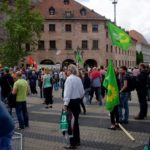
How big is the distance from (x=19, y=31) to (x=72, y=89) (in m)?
41.4

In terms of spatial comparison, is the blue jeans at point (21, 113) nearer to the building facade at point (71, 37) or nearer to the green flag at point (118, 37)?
the green flag at point (118, 37)

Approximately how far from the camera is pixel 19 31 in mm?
50562

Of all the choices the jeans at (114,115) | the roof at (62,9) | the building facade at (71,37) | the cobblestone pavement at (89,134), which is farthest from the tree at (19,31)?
the jeans at (114,115)

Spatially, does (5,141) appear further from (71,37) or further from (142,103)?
(71,37)

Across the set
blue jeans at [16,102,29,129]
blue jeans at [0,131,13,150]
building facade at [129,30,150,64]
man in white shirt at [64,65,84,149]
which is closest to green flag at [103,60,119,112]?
man in white shirt at [64,65,84,149]

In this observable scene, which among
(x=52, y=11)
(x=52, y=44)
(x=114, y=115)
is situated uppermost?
(x=52, y=11)

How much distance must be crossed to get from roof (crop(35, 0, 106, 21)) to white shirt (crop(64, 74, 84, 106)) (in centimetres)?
6649

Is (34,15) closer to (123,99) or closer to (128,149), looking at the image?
(123,99)

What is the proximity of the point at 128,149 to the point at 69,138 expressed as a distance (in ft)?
4.59

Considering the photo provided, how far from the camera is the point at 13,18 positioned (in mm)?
52375

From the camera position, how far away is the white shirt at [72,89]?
992 centimetres

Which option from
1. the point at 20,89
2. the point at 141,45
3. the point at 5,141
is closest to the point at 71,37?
the point at 20,89

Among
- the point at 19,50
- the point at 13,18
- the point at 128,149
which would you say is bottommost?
the point at 128,149

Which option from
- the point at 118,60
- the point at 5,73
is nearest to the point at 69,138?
the point at 5,73
